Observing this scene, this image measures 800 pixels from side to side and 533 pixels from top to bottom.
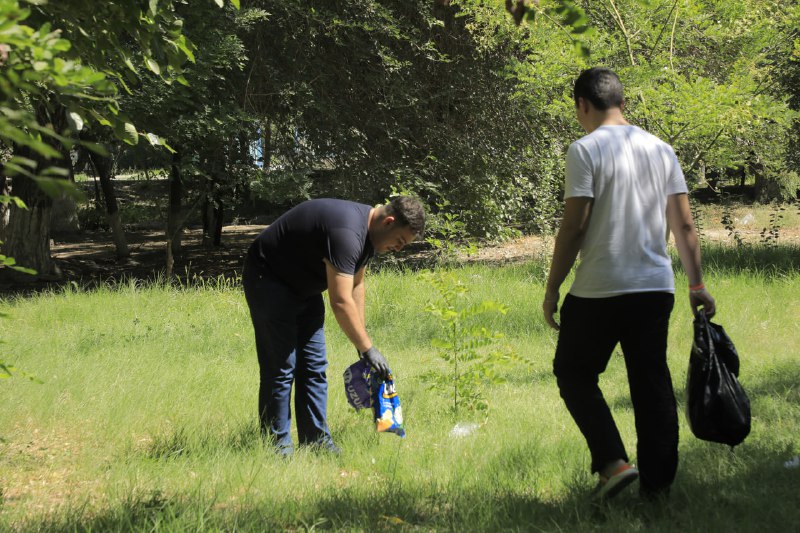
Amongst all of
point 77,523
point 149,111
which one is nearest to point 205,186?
point 149,111

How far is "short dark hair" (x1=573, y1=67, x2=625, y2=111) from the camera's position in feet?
11.2

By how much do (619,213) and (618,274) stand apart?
0.26 meters

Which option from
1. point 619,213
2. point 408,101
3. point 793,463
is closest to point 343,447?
point 619,213

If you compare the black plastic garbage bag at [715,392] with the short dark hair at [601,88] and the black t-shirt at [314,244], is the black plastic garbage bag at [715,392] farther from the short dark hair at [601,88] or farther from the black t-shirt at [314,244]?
the black t-shirt at [314,244]

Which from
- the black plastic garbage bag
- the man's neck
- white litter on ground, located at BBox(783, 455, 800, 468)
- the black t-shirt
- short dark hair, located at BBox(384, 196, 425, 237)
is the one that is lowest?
white litter on ground, located at BBox(783, 455, 800, 468)

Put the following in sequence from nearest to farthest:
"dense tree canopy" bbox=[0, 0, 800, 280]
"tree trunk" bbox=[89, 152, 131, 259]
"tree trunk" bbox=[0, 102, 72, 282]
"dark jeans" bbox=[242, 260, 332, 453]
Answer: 1. "dark jeans" bbox=[242, 260, 332, 453]
2. "dense tree canopy" bbox=[0, 0, 800, 280]
3. "tree trunk" bbox=[0, 102, 72, 282]
4. "tree trunk" bbox=[89, 152, 131, 259]

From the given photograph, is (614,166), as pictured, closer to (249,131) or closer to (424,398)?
(424,398)

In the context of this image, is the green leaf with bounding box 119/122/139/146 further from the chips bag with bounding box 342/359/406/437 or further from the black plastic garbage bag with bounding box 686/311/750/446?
the black plastic garbage bag with bounding box 686/311/750/446

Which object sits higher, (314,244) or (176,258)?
(314,244)

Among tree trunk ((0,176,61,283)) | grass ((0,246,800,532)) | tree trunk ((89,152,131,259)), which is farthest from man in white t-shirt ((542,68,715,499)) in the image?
tree trunk ((89,152,131,259))

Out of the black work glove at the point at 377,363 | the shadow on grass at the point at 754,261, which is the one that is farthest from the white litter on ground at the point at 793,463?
the shadow on grass at the point at 754,261

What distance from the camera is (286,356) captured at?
175 inches

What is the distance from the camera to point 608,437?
3.44 m

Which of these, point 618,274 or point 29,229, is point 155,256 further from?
point 618,274
